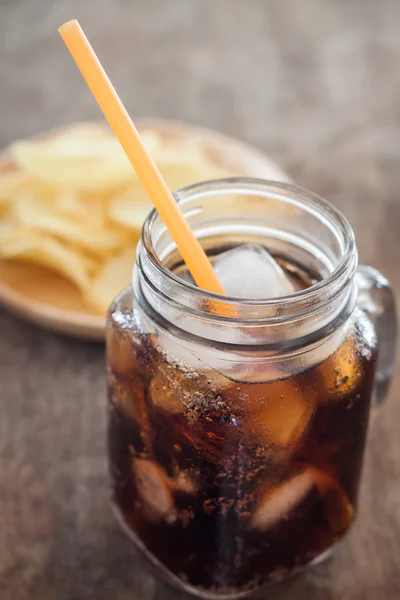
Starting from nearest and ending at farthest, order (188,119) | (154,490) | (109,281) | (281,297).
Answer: (281,297) → (154,490) → (109,281) → (188,119)

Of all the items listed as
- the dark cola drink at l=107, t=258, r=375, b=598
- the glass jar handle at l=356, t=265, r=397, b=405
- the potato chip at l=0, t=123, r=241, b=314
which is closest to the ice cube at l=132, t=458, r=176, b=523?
the dark cola drink at l=107, t=258, r=375, b=598

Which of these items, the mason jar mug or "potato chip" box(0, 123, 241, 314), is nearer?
the mason jar mug

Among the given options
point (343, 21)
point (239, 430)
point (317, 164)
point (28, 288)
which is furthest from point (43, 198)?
point (343, 21)

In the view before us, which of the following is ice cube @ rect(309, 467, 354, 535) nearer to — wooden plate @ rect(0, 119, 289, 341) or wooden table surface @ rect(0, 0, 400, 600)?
wooden table surface @ rect(0, 0, 400, 600)

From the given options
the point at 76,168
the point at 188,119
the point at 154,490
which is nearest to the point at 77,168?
the point at 76,168

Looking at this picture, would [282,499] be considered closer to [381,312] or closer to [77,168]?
[381,312]

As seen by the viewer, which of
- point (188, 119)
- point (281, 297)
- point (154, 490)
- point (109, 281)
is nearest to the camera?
point (281, 297)
